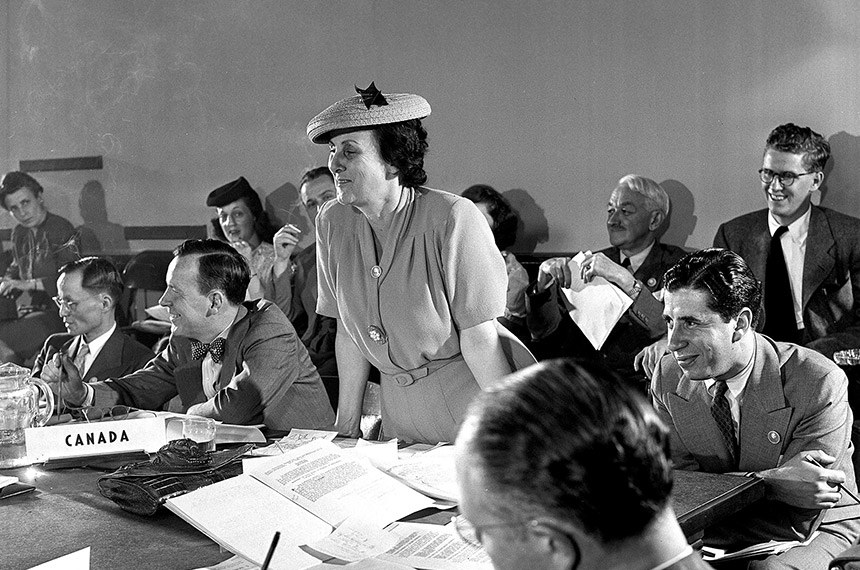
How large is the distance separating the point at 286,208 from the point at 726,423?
369cm

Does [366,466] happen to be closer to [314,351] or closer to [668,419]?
[668,419]

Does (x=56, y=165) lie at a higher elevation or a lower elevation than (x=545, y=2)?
lower

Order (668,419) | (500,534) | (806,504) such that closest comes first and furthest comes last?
(500,534) < (806,504) < (668,419)

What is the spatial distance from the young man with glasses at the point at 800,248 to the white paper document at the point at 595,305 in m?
0.57

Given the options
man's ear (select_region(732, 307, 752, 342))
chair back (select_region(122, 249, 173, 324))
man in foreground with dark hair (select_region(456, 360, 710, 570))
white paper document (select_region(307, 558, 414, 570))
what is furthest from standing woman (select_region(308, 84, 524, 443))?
chair back (select_region(122, 249, 173, 324))

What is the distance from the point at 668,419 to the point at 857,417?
1.37 metres

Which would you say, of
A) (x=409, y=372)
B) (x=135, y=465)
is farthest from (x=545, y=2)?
(x=135, y=465)

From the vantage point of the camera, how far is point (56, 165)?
20.9ft

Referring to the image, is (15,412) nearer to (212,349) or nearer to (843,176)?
(212,349)

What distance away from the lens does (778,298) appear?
3840 millimetres

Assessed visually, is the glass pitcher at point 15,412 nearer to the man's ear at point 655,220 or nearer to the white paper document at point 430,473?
the white paper document at point 430,473

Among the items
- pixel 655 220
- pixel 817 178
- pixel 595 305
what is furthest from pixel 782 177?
pixel 595 305

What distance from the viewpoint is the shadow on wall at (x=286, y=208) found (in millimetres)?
5570

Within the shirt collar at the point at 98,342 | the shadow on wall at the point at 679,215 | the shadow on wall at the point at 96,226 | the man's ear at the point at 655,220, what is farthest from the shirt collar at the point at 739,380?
the shadow on wall at the point at 96,226
